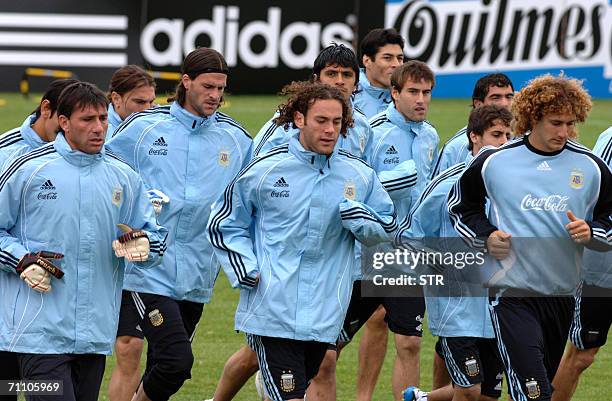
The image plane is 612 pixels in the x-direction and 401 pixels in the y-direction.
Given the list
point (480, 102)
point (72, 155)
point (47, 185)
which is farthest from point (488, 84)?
point (47, 185)

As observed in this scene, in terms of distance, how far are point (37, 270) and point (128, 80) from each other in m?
3.35

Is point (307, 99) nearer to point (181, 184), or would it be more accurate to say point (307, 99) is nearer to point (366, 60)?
point (181, 184)

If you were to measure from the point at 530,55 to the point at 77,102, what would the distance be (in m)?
24.5

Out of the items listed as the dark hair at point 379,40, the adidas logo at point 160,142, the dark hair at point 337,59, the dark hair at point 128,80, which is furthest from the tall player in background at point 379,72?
the adidas logo at point 160,142

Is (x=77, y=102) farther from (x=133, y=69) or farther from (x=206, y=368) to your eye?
(x=206, y=368)

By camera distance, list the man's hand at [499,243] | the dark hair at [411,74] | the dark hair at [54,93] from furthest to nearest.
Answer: the dark hair at [411,74] < the dark hair at [54,93] < the man's hand at [499,243]

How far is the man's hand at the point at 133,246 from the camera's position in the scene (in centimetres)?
771

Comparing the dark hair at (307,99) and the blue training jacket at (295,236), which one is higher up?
the dark hair at (307,99)

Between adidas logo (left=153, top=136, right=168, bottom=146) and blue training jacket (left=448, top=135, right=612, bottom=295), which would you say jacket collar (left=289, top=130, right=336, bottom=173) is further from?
adidas logo (left=153, top=136, right=168, bottom=146)

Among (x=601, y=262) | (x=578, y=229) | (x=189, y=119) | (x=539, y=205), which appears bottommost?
(x=601, y=262)

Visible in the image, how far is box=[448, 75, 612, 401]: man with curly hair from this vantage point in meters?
8.23

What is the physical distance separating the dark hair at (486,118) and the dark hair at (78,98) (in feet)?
8.84

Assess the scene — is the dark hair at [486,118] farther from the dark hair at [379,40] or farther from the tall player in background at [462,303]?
the dark hair at [379,40]

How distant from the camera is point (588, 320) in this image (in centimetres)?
1026
